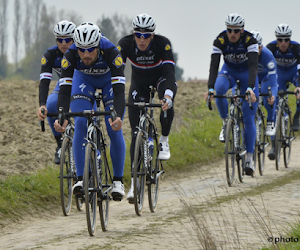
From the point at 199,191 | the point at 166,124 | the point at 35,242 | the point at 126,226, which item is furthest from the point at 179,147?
the point at 35,242

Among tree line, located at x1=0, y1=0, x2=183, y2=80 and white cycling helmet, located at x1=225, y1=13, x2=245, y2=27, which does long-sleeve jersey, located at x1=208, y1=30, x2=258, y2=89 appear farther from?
tree line, located at x1=0, y1=0, x2=183, y2=80

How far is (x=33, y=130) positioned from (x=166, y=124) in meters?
5.94

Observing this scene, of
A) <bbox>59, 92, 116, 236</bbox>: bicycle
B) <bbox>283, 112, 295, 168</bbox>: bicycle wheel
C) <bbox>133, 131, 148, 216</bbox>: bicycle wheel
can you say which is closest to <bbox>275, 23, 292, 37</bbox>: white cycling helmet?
<bbox>283, 112, 295, 168</bbox>: bicycle wheel

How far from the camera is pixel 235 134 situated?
8.83 metres

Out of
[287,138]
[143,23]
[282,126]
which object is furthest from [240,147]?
[143,23]

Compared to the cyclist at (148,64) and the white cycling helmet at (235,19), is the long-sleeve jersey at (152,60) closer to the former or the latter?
the cyclist at (148,64)

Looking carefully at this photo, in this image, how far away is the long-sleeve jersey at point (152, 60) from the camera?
7.40 m

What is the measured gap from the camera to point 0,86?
766 inches

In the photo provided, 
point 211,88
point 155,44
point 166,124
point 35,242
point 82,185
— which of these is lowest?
point 35,242

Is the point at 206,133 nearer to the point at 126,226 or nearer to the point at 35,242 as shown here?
the point at 126,226

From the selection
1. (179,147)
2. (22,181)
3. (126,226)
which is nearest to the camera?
(126,226)

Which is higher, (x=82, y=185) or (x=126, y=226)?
(x=82, y=185)

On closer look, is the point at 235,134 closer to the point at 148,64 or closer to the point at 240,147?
the point at 240,147

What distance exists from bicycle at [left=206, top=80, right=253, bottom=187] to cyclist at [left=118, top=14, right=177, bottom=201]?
1241mm
